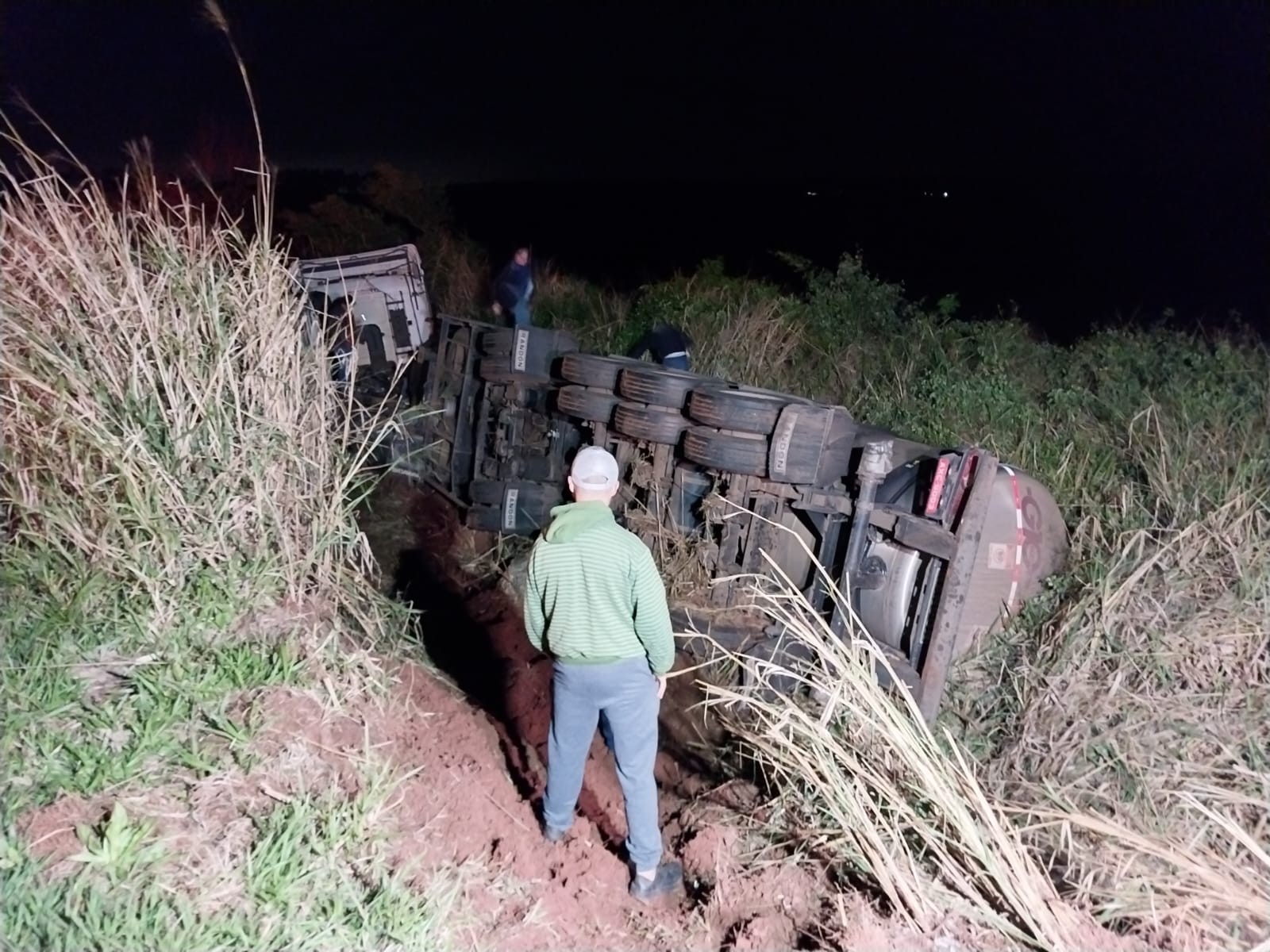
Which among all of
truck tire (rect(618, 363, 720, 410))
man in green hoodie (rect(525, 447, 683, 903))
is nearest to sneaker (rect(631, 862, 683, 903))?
man in green hoodie (rect(525, 447, 683, 903))

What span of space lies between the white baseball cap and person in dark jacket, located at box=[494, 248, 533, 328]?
23.1 feet

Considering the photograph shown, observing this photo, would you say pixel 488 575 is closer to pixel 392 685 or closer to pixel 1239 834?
pixel 392 685

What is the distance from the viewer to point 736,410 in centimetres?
495

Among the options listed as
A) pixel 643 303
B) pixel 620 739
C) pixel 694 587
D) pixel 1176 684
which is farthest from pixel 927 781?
pixel 643 303

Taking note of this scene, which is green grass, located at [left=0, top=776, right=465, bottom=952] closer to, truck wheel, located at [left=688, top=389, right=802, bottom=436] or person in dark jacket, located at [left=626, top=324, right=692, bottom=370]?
truck wheel, located at [left=688, top=389, right=802, bottom=436]

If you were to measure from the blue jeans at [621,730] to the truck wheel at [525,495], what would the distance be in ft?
10.5

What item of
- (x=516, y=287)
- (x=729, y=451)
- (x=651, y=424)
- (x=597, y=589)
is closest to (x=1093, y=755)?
(x=597, y=589)

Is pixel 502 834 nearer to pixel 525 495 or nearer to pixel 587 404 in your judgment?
pixel 587 404

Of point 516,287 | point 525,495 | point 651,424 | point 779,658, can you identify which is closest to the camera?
point 779,658

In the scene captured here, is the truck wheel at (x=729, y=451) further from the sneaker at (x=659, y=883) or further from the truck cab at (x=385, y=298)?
the truck cab at (x=385, y=298)

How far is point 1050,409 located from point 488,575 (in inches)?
171

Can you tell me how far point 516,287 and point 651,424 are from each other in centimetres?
523

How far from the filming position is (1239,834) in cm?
258

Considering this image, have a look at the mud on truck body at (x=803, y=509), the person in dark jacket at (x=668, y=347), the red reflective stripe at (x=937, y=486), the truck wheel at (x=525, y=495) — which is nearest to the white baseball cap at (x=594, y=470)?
the mud on truck body at (x=803, y=509)
